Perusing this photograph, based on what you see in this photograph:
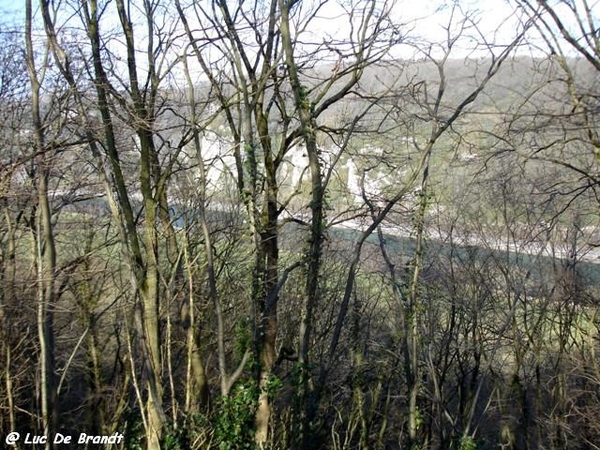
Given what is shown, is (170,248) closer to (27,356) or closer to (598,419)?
(27,356)

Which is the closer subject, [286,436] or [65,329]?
[286,436]

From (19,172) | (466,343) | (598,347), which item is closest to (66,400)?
(19,172)

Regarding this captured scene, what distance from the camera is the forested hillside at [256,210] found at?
9.48 m

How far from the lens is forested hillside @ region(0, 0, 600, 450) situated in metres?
9.48

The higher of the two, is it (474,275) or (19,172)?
(19,172)

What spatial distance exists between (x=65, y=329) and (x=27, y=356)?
2.24 metres

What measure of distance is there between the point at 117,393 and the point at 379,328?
7.11 m

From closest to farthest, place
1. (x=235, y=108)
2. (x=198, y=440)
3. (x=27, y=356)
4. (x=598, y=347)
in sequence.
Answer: (x=198, y=440), (x=27, y=356), (x=235, y=108), (x=598, y=347)

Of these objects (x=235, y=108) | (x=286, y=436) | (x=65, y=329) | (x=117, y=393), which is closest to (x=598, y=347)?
(x=286, y=436)

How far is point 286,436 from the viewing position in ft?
38.4

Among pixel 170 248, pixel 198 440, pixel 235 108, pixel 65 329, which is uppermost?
pixel 235 108

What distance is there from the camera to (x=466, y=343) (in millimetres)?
15438

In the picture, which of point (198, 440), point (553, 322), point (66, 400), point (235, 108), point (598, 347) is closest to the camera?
point (198, 440)

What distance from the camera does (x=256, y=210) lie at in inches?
402
